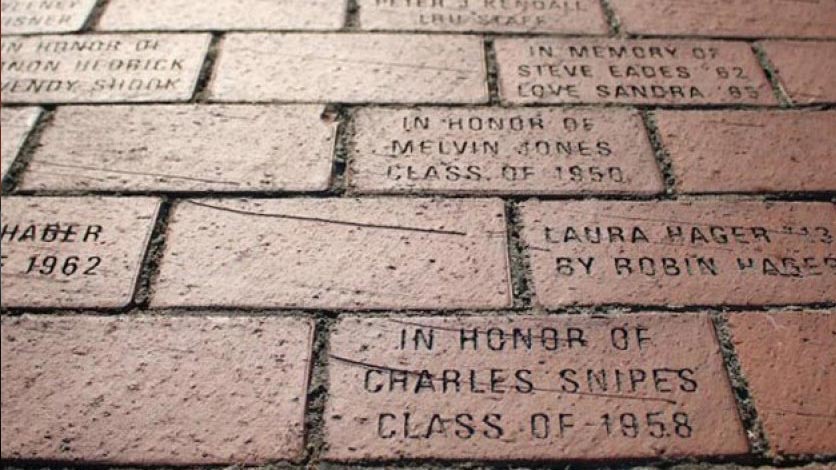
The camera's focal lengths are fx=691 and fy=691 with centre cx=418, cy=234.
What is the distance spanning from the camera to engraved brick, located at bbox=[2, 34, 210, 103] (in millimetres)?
1393

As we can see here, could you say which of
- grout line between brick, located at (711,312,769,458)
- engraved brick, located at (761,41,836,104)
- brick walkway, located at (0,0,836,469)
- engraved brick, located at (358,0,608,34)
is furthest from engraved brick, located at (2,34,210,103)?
engraved brick, located at (761,41,836,104)

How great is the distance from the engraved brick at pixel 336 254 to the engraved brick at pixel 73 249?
0.19ft

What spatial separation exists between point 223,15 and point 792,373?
134 cm

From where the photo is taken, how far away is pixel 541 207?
1199mm

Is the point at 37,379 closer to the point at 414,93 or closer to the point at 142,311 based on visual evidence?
the point at 142,311

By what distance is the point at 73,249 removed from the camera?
1131mm

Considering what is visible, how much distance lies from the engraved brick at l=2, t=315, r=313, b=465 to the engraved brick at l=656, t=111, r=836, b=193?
2.53 feet

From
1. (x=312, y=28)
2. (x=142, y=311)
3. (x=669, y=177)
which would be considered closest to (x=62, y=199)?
(x=142, y=311)

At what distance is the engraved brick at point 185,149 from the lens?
4.04 feet

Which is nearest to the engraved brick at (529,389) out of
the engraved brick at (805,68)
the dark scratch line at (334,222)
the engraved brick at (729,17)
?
the dark scratch line at (334,222)

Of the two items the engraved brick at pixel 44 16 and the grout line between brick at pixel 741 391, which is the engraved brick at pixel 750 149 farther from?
the engraved brick at pixel 44 16

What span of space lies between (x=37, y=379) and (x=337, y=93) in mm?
740

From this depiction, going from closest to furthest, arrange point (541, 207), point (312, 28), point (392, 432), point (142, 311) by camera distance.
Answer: point (392, 432) → point (142, 311) → point (541, 207) → point (312, 28)

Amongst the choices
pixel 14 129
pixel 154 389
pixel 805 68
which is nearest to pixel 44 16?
pixel 14 129
